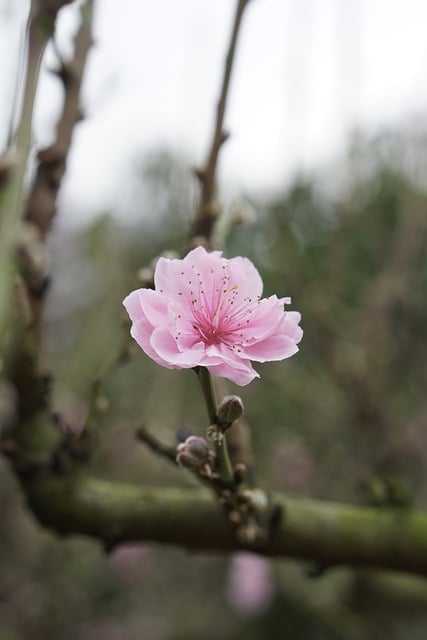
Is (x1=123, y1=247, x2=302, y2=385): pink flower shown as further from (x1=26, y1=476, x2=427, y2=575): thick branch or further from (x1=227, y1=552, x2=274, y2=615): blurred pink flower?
(x1=227, y1=552, x2=274, y2=615): blurred pink flower

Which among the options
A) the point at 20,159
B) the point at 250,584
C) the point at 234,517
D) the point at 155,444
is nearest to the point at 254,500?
the point at 234,517

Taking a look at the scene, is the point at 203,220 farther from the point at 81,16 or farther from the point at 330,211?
the point at 330,211

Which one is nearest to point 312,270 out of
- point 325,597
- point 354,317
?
point 354,317

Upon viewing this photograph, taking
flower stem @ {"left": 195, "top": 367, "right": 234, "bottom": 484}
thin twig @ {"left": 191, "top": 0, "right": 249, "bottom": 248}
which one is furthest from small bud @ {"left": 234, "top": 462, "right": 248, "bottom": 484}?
thin twig @ {"left": 191, "top": 0, "right": 249, "bottom": 248}

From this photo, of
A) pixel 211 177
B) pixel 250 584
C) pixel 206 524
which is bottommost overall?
pixel 250 584

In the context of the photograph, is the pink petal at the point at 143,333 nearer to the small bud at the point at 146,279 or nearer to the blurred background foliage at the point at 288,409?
the small bud at the point at 146,279

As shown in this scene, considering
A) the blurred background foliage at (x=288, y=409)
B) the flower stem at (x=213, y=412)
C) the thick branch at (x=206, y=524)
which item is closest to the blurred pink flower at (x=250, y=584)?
the blurred background foliage at (x=288, y=409)

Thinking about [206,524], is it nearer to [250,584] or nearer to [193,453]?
[193,453]
